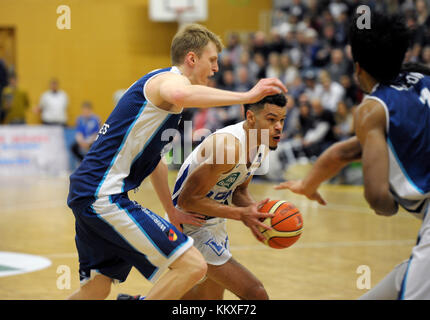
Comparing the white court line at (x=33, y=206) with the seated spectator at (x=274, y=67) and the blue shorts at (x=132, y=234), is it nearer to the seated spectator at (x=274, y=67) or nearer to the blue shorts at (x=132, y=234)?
the seated spectator at (x=274, y=67)

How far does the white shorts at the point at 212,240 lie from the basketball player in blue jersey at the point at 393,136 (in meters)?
1.42

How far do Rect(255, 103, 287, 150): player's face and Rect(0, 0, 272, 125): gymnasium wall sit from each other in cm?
1776

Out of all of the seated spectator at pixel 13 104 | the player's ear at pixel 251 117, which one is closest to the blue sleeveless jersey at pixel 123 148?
the player's ear at pixel 251 117

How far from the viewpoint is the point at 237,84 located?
16.6 m

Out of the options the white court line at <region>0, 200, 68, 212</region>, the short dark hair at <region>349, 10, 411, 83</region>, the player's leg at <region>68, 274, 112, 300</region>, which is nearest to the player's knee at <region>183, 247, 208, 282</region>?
the player's leg at <region>68, 274, 112, 300</region>

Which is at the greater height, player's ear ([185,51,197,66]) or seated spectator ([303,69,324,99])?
player's ear ([185,51,197,66])

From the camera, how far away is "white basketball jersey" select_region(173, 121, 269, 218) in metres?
4.34

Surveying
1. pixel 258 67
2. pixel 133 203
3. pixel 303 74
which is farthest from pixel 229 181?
pixel 258 67

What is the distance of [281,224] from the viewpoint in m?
4.22

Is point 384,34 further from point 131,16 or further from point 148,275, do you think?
point 131,16

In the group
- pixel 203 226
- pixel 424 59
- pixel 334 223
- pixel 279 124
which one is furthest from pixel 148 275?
pixel 424 59

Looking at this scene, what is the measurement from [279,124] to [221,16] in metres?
19.3

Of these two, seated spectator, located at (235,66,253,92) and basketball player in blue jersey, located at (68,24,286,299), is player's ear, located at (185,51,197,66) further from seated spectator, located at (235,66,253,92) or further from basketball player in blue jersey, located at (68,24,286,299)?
seated spectator, located at (235,66,253,92)

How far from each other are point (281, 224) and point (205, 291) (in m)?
0.79
